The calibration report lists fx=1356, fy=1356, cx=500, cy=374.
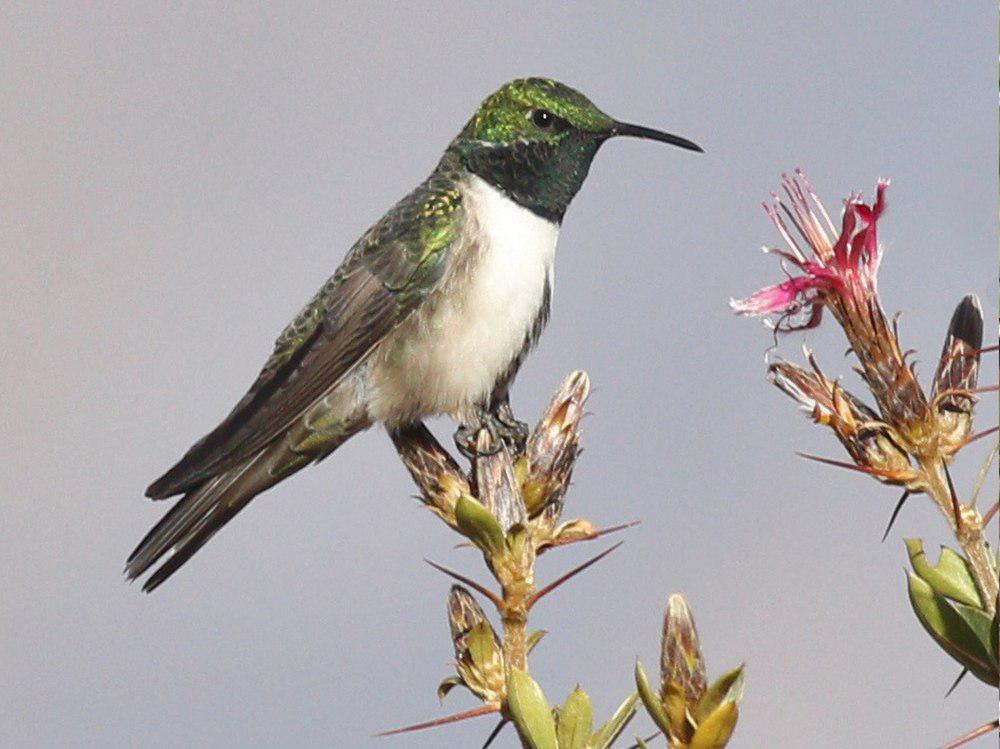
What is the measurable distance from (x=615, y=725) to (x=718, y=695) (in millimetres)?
308

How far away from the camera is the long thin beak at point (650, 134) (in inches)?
284

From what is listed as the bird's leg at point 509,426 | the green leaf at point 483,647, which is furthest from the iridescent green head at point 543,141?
the green leaf at point 483,647

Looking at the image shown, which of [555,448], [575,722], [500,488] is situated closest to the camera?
[575,722]

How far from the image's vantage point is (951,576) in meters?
3.27

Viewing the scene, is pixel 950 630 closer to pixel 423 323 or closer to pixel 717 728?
pixel 717 728

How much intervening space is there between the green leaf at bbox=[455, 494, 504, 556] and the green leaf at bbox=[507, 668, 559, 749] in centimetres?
59

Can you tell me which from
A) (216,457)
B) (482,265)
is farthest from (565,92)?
(216,457)

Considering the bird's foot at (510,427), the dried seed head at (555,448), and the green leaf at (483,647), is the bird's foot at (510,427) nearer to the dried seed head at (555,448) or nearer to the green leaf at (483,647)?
the dried seed head at (555,448)

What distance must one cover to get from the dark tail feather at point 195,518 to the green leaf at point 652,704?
3.80 meters

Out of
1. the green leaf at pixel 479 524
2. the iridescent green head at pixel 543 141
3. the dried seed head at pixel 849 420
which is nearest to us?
the dried seed head at pixel 849 420

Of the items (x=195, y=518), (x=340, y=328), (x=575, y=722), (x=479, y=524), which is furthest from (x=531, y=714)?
(x=340, y=328)

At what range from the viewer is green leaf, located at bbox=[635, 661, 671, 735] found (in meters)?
3.24

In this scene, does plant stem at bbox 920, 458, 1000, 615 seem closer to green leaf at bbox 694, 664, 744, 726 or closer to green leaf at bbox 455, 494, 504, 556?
green leaf at bbox 694, 664, 744, 726

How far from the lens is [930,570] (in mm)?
3260
